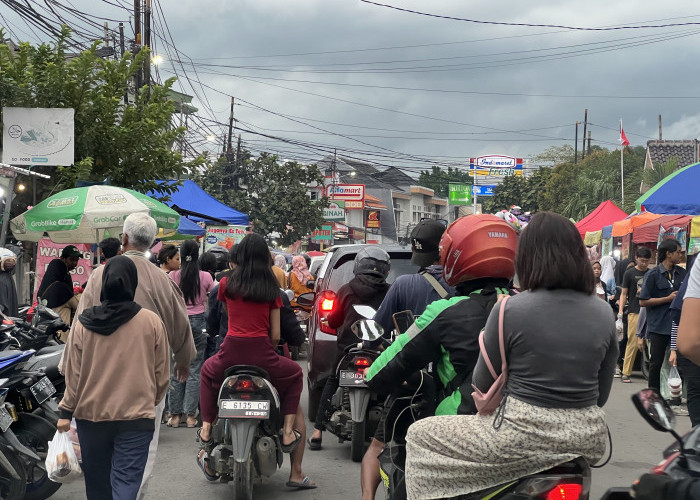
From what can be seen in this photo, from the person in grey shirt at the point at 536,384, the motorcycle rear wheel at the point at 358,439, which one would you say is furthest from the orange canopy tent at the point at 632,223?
the person in grey shirt at the point at 536,384

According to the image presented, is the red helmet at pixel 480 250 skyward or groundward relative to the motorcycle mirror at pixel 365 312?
skyward

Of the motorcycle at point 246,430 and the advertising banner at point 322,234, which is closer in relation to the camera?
the motorcycle at point 246,430

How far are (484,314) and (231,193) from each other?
37.6m

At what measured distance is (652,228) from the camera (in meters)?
17.0

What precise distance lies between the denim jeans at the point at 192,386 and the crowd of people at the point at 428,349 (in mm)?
1203

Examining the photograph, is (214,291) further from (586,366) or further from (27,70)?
(27,70)

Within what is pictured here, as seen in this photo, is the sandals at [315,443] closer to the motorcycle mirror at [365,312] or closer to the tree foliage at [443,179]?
the motorcycle mirror at [365,312]

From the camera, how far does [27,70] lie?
13.7 m

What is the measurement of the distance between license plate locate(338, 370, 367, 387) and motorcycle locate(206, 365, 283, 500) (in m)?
0.87

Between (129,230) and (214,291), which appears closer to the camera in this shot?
(129,230)

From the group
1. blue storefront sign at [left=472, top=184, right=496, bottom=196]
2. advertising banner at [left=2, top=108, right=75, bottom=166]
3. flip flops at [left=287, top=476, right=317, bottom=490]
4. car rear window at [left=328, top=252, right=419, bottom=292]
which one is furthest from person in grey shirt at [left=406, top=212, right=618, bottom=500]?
blue storefront sign at [left=472, top=184, right=496, bottom=196]

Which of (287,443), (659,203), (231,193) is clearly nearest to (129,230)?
(287,443)

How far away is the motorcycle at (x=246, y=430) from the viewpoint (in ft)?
18.9

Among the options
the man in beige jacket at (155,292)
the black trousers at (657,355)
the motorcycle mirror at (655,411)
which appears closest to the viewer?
the motorcycle mirror at (655,411)
